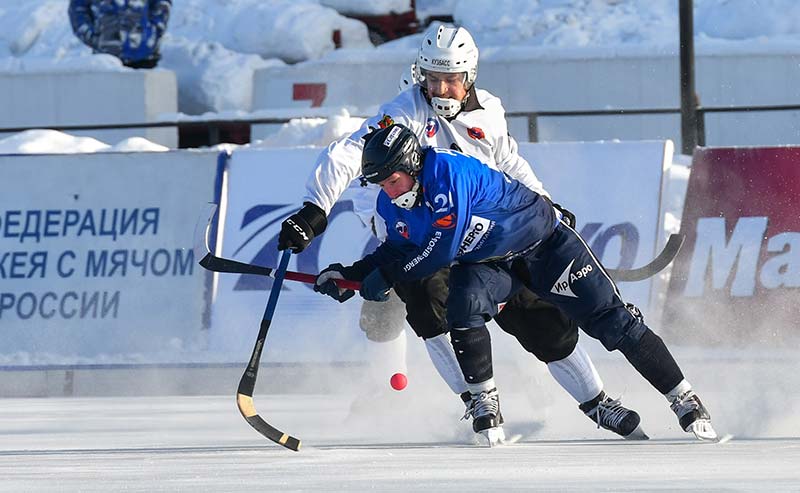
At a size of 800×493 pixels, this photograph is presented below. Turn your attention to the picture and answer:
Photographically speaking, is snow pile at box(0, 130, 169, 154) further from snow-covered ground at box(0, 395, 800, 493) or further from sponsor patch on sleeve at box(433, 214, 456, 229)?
sponsor patch on sleeve at box(433, 214, 456, 229)

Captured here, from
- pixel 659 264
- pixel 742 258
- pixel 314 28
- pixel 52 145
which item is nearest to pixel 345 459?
pixel 659 264

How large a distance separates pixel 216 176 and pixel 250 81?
12.1 meters

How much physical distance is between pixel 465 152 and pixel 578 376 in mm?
996

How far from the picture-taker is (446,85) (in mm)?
6547

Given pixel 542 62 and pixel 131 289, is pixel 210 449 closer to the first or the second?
pixel 131 289

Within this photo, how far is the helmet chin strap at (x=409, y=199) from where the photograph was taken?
5836 mm

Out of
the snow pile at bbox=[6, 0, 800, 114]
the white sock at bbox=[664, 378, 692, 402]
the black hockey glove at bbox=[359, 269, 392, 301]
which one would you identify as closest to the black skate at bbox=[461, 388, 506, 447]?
the black hockey glove at bbox=[359, 269, 392, 301]

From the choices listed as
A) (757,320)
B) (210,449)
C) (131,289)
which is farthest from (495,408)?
(131,289)

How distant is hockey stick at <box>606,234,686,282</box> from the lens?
6992mm

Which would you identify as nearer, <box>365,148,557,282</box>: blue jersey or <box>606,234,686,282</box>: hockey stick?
<box>365,148,557,282</box>: blue jersey

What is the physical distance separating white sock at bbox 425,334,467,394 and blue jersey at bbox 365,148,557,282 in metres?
0.55

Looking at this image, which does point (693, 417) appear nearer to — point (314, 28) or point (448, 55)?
point (448, 55)

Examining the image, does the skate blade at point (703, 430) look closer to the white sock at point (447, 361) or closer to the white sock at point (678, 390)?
the white sock at point (678, 390)

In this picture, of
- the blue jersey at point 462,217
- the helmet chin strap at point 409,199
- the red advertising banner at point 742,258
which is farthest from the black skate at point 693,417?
the red advertising banner at point 742,258
